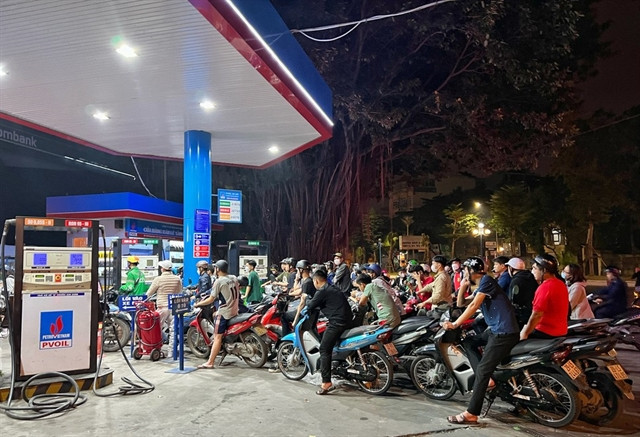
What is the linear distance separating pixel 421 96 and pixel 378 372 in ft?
41.3

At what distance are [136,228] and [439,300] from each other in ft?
44.0

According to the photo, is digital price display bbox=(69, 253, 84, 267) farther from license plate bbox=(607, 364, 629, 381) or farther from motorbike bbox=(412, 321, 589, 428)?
license plate bbox=(607, 364, 629, 381)

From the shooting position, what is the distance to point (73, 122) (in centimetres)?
1127

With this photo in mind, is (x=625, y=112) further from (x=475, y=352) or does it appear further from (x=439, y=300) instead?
(x=475, y=352)

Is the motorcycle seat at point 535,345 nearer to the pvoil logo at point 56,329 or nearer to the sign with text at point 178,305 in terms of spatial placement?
the sign with text at point 178,305

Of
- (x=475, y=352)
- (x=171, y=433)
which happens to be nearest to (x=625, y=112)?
(x=475, y=352)

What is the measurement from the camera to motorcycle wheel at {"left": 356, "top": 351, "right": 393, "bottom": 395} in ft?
21.0

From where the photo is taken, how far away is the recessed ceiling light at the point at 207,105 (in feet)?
32.5

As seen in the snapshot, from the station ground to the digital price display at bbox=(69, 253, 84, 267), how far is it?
5.20 ft

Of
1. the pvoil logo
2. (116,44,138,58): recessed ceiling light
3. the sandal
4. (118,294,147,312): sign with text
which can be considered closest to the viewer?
the sandal

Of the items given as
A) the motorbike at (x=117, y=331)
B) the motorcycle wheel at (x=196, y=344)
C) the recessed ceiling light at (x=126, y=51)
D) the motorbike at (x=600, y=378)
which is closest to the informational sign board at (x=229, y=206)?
the motorbike at (x=117, y=331)

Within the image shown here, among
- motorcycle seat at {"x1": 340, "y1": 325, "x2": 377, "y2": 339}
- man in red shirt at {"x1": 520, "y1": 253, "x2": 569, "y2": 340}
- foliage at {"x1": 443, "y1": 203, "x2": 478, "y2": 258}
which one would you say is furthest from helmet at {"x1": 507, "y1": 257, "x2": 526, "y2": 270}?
foliage at {"x1": 443, "y1": 203, "x2": 478, "y2": 258}

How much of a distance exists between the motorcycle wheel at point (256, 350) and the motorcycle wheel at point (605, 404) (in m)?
4.36

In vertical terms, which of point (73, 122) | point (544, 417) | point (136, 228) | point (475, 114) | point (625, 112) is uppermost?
point (625, 112)
